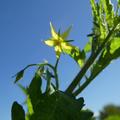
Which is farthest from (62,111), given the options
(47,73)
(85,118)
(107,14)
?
(107,14)

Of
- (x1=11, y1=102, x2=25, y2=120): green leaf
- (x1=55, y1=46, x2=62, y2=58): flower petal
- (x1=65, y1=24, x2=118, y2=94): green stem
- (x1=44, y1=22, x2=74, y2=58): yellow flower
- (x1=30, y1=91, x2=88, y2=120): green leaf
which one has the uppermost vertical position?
(x1=44, y1=22, x2=74, y2=58): yellow flower

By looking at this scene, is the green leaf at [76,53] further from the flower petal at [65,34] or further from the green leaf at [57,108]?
the green leaf at [57,108]

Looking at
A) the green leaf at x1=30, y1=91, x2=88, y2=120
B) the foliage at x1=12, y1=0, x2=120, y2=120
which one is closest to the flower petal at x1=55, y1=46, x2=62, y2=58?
the foliage at x1=12, y1=0, x2=120, y2=120

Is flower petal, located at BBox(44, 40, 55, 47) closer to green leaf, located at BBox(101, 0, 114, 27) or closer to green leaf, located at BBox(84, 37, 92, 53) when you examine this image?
green leaf, located at BBox(84, 37, 92, 53)

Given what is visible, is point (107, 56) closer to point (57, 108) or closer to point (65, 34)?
point (65, 34)

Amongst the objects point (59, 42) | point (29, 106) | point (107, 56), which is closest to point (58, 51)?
point (59, 42)

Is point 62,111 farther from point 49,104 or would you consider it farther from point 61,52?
point 61,52

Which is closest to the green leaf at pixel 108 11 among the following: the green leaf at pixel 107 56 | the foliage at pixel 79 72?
the foliage at pixel 79 72

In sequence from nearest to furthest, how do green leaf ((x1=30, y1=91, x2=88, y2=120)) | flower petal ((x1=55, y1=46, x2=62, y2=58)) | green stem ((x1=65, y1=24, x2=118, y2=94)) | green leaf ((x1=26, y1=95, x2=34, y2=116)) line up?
green leaf ((x1=30, y1=91, x2=88, y2=120)), green leaf ((x1=26, y1=95, x2=34, y2=116)), green stem ((x1=65, y1=24, x2=118, y2=94)), flower petal ((x1=55, y1=46, x2=62, y2=58))
